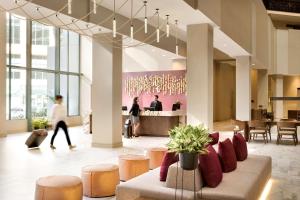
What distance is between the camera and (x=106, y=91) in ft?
34.7

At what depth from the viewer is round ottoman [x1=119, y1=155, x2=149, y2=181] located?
6156 mm

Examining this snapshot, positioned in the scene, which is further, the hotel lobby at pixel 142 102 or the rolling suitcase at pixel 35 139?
the rolling suitcase at pixel 35 139

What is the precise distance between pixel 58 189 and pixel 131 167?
188 cm

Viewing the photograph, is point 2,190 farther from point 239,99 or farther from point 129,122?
point 239,99

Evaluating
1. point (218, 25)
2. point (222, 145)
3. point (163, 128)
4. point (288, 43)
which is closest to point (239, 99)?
point (163, 128)

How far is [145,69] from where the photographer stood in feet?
62.2

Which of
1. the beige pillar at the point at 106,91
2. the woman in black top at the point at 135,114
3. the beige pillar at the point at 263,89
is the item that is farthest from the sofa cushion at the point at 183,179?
the beige pillar at the point at 263,89

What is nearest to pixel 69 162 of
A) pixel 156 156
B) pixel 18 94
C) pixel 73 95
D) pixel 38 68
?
pixel 156 156

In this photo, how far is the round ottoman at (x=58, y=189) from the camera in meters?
4.45

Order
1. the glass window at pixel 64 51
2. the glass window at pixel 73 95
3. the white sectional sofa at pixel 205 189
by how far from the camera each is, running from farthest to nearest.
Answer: the glass window at pixel 73 95 < the glass window at pixel 64 51 < the white sectional sofa at pixel 205 189

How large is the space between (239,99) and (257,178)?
502 inches

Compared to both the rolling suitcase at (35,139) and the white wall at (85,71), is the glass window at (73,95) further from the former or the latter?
the rolling suitcase at (35,139)

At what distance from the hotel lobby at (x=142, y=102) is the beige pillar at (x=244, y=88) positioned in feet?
0.16

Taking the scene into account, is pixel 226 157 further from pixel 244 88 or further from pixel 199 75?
pixel 244 88
